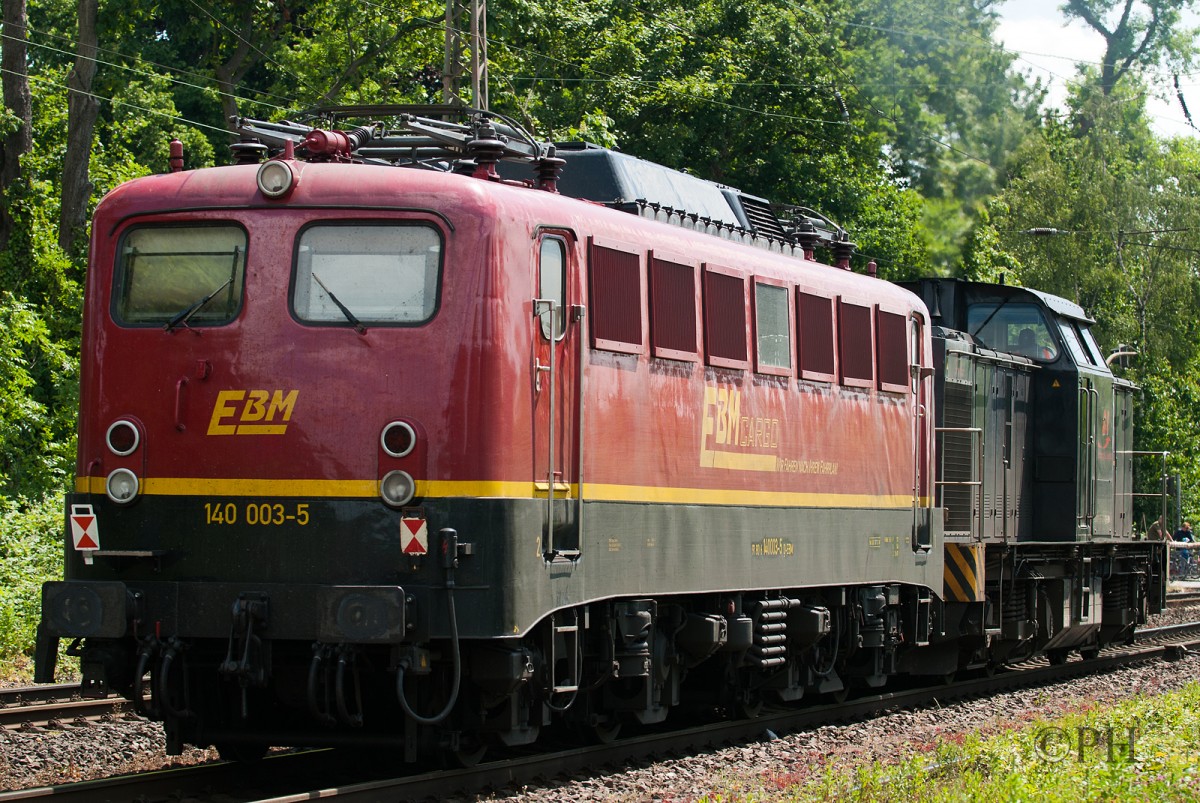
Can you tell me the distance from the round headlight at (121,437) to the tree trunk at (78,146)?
18702mm

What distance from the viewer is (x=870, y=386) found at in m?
13.5

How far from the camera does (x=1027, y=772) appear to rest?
9.52 m

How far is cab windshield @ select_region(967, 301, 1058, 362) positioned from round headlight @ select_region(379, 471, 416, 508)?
1118 centimetres

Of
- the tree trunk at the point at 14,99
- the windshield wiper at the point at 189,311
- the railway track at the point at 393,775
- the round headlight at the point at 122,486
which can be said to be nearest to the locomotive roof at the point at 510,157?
the windshield wiper at the point at 189,311

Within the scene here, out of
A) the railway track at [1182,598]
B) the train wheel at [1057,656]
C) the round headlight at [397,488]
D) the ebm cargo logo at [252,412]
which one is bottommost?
the train wheel at [1057,656]

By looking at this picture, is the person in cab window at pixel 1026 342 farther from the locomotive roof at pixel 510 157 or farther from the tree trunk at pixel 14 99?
the tree trunk at pixel 14 99

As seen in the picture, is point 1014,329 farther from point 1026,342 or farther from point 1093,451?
point 1093,451

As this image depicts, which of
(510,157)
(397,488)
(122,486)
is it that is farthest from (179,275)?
(510,157)

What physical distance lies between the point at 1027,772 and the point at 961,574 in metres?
6.58

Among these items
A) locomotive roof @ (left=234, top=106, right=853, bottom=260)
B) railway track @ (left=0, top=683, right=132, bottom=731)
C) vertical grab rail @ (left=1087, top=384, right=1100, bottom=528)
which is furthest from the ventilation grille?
railway track @ (left=0, top=683, right=132, bottom=731)

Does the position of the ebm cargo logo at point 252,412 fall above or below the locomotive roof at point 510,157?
below

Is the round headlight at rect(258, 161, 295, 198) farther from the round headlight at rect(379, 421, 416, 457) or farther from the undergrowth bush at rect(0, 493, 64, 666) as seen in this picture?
the undergrowth bush at rect(0, 493, 64, 666)

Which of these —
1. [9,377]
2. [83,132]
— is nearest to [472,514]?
[9,377]

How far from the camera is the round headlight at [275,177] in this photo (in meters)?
9.27
